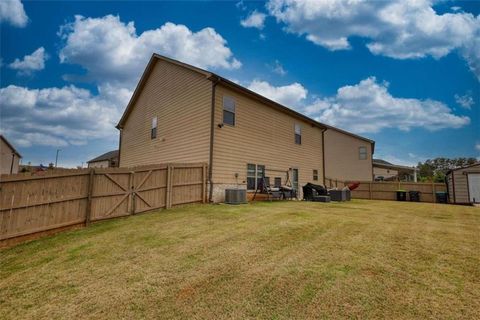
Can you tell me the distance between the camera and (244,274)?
3625 mm

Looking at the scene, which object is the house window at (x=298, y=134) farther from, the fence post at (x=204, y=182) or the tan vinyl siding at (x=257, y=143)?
the fence post at (x=204, y=182)

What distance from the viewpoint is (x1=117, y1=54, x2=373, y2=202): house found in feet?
38.1

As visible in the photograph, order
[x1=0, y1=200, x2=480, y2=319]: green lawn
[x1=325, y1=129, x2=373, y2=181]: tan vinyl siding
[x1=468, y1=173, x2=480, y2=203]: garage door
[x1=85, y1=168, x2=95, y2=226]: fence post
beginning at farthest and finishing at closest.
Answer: [x1=325, y1=129, x2=373, y2=181]: tan vinyl siding, [x1=468, y1=173, x2=480, y2=203]: garage door, [x1=85, y1=168, x2=95, y2=226]: fence post, [x1=0, y1=200, x2=480, y2=319]: green lawn

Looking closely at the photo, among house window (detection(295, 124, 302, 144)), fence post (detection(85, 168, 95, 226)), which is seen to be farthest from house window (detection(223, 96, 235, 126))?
fence post (detection(85, 168, 95, 226))

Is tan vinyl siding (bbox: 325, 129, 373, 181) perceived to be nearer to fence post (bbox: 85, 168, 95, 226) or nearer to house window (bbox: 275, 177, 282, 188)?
house window (bbox: 275, 177, 282, 188)

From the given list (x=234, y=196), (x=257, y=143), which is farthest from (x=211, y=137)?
(x=257, y=143)

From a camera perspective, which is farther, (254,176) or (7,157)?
(7,157)

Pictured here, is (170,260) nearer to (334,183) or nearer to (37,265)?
(37,265)

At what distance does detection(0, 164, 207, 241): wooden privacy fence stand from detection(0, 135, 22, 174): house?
29.8 meters

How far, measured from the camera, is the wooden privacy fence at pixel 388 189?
63.4 feet

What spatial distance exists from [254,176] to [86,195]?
810cm

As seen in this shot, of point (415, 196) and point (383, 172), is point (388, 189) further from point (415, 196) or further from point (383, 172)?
point (383, 172)

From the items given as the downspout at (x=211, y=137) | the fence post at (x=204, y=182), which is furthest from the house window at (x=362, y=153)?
the fence post at (x=204, y=182)

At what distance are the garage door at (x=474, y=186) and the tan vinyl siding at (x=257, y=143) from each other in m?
10.6
